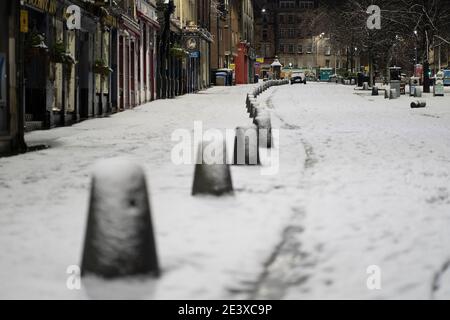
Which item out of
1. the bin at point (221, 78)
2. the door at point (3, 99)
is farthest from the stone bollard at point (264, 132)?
the bin at point (221, 78)

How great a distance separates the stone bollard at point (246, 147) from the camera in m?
10.9

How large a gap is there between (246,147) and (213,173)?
3.39 m

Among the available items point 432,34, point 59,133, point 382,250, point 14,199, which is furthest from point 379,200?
point 432,34

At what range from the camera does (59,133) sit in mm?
17578

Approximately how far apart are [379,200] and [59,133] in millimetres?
11009

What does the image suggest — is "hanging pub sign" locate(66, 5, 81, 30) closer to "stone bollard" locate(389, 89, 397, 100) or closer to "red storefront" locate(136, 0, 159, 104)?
"red storefront" locate(136, 0, 159, 104)

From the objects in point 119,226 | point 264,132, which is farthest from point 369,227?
point 264,132

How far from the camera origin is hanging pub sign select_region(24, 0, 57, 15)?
16969mm

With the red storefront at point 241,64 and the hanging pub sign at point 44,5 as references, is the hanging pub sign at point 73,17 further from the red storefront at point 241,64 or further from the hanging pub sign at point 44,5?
the red storefront at point 241,64

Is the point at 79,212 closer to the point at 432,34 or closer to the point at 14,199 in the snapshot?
the point at 14,199

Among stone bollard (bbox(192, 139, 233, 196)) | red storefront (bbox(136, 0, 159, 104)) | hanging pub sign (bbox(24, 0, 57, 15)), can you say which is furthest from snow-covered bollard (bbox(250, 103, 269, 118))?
red storefront (bbox(136, 0, 159, 104))

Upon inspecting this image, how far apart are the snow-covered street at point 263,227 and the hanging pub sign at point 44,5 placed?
496 centimetres

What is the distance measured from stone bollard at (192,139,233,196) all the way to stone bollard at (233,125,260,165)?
3.04 m
